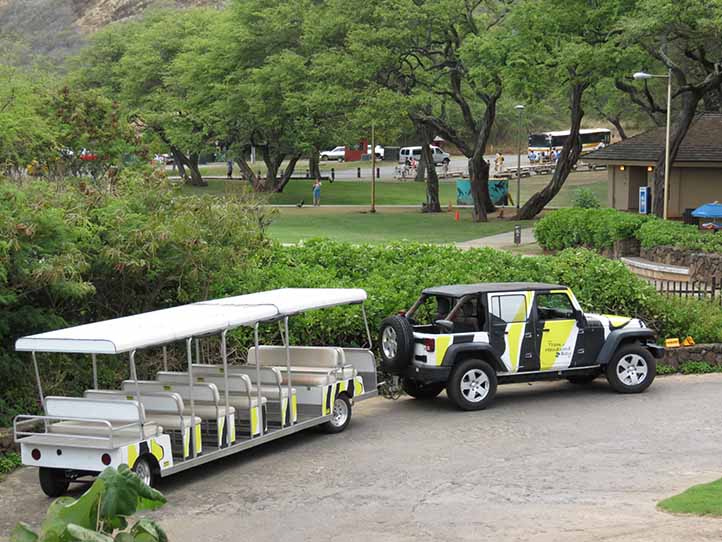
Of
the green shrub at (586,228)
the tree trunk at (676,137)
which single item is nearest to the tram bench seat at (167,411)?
the green shrub at (586,228)

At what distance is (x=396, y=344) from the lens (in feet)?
53.9

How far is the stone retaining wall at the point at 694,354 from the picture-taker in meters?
19.6

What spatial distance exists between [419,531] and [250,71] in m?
52.8

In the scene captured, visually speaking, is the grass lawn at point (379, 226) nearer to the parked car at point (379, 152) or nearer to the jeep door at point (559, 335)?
the jeep door at point (559, 335)

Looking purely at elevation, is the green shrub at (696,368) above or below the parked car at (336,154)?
below

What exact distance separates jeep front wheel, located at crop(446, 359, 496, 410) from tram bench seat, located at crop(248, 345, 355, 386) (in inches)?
60.1

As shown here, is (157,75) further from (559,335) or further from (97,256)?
(559,335)

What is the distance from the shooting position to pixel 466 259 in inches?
814

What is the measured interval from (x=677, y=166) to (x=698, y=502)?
38.6 m

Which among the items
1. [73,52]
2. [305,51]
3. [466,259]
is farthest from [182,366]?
[73,52]

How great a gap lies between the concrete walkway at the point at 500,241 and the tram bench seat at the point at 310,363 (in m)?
26.4

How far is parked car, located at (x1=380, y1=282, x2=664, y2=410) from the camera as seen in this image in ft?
53.5

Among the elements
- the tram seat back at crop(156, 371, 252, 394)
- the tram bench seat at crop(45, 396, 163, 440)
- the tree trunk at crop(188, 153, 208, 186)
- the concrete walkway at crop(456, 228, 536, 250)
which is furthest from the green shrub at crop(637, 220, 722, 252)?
the tree trunk at crop(188, 153, 208, 186)

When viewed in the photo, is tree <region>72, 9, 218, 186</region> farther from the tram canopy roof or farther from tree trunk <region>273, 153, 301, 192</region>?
the tram canopy roof
